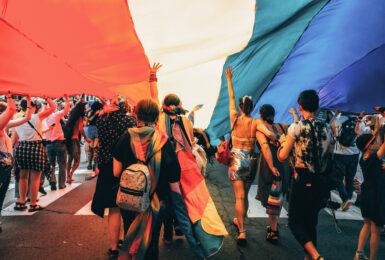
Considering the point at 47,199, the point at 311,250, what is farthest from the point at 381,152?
the point at 47,199

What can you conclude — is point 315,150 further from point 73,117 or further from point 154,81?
point 73,117

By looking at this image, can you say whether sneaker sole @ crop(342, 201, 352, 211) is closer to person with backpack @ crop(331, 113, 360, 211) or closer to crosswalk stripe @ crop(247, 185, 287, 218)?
person with backpack @ crop(331, 113, 360, 211)

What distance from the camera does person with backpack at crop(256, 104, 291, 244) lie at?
3.50 m

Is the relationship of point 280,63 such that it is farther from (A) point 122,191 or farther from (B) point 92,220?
(B) point 92,220

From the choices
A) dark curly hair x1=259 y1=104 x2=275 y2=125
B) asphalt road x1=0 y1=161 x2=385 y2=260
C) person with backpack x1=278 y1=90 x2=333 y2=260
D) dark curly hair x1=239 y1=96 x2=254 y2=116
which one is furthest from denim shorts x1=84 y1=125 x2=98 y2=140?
person with backpack x1=278 y1=90 x2=333 y2=260

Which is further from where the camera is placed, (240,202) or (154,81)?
(240,202)

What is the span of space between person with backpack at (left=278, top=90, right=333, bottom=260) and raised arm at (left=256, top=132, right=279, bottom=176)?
69 cm

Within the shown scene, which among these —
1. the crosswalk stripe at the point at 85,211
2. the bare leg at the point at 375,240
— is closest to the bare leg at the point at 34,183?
the crosswalk stripe at the point at 85,211

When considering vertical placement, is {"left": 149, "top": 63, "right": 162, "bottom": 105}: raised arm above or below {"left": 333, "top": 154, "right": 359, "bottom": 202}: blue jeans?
above

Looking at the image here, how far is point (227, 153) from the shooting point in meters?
3.61

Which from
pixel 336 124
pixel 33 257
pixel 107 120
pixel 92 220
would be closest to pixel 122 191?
Answer: pixel 107 120

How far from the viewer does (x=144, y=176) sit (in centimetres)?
218

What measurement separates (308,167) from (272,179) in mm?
1142

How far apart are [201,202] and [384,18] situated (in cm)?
345
